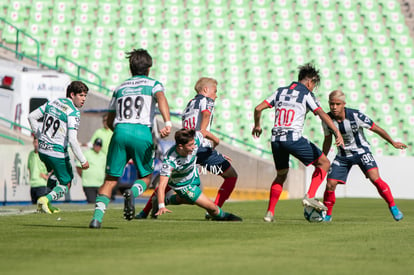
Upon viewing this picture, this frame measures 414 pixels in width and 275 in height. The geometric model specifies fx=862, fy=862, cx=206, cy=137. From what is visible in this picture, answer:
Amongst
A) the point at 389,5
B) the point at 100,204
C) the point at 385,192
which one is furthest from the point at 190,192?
the point at 389,5

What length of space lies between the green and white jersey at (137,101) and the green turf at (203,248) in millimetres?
1165

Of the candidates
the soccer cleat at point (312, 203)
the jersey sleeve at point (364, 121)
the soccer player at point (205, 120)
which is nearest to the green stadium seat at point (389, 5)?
the jersey sleeve at point (364, 121)

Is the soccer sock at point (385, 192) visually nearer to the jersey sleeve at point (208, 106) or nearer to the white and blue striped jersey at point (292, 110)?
the white and blue striped jersey at point (292, 110)

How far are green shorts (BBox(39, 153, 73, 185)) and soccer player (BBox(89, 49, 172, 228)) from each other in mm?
2935

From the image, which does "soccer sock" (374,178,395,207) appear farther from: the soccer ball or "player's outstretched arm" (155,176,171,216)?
"player's outstretched arm" (155,176,171,216)

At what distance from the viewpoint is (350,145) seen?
11.8 meters

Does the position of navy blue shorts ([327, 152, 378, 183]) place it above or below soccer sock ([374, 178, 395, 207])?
above

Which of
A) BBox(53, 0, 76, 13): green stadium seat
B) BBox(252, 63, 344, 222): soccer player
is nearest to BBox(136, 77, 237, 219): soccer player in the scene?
BBox(252, 63, 344, 222): soccer player

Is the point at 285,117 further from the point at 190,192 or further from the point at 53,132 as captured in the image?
the point at 53,132

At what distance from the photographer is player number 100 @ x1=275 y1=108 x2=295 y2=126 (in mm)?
10844

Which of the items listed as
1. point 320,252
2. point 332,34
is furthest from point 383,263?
point 332,34

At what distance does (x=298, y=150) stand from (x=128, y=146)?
2746 mm

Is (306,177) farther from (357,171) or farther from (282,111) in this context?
(282,111)

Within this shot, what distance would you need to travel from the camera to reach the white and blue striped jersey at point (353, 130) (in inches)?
460
